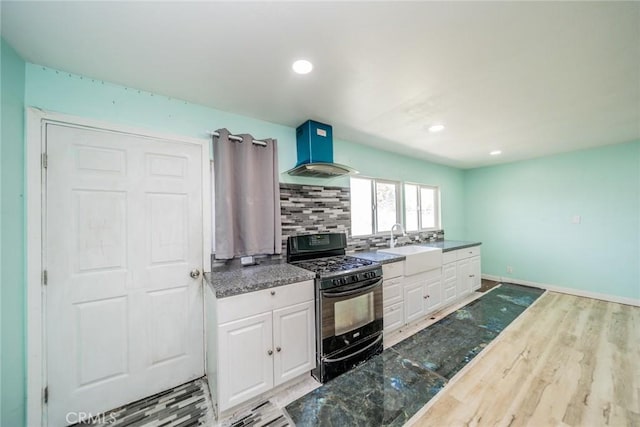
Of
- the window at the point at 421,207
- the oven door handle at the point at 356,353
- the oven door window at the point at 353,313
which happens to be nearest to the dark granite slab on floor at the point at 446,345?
the oven door handle at the point at 356,353

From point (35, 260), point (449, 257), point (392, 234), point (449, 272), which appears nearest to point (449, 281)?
point (449, 272)

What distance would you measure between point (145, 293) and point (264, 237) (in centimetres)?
99

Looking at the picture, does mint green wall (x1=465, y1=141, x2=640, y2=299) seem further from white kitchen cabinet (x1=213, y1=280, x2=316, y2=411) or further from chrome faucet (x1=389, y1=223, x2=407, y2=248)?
white kitchen cabinet (x1=213, y1=280, x2=316, y2=411)

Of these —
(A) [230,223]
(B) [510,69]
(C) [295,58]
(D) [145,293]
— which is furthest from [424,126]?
(D) [145,293]

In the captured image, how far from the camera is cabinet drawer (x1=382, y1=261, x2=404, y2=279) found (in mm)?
2449

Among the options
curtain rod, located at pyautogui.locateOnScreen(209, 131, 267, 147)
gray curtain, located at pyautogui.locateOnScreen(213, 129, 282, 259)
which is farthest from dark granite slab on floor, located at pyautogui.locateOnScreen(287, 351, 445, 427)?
curtain rod, located at pyautogui.locateOnScreen(209, 131, 267, 147)

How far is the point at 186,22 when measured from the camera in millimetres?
1168

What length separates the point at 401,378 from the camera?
191 cm

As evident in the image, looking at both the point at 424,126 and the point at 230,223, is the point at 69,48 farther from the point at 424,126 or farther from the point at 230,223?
the point at 424,126

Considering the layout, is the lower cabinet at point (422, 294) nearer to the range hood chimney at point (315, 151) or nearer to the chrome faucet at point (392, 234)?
the chrome faucet at point (392, 234)

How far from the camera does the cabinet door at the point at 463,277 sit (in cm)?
348

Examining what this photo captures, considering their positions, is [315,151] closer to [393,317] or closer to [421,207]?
[393,317]

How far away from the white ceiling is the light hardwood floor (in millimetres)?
2316

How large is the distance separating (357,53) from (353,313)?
6.46ft
